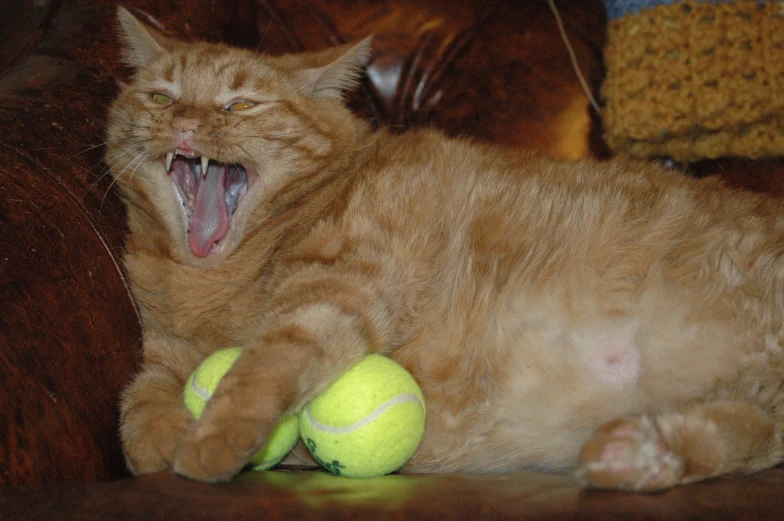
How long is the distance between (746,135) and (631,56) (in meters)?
0.45

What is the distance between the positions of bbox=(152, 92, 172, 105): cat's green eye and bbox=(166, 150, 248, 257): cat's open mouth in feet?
0.51

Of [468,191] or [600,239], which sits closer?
[600,239]

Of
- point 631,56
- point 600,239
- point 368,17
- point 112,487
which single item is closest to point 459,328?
point 600,239

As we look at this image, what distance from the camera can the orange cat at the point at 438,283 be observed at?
4.26ft

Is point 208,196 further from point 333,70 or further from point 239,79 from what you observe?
point 333,70

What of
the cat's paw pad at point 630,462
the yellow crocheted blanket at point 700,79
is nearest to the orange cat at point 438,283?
the cat's paw pad at point 630,462

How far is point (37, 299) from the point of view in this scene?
137cm

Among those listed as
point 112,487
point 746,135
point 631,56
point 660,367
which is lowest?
point 112,487

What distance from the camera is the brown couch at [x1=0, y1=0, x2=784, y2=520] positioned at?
105 centimetres

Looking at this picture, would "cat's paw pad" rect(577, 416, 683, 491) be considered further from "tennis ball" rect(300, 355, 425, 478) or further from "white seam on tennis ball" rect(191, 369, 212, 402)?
"white seam on tennis ball" rect(191, 369, 212, 402)

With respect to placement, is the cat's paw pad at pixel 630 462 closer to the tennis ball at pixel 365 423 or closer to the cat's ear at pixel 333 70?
the tennis ball at pixel 365 423

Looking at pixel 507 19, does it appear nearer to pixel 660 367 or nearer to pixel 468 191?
pixel 468 191

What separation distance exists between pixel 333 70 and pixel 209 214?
0.55 meters

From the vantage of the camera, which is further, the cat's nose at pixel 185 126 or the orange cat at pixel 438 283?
the cat's nose at pixel 185 126
